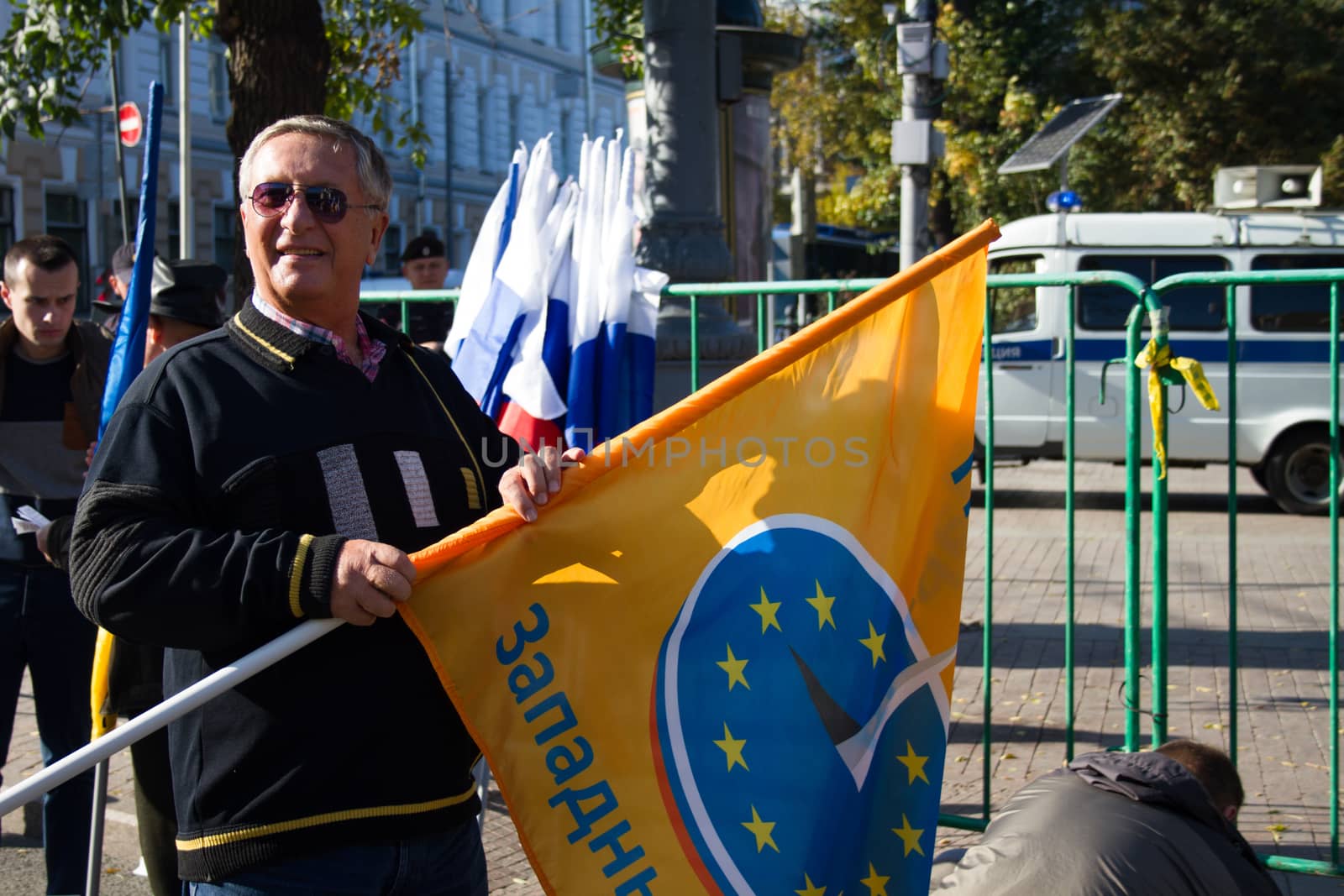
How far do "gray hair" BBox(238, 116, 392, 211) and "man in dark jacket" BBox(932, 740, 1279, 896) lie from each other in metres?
1.96

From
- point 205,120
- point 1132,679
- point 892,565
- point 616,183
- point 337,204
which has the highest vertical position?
point 205,120

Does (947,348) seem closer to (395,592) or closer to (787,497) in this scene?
(787,497)

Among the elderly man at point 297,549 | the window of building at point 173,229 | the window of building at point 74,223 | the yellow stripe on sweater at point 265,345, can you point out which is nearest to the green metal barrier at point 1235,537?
the elderly man at point 297,549

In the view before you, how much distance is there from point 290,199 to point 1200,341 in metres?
11.5

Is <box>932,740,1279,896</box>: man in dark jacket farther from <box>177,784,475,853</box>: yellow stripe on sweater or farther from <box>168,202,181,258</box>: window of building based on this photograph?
<box>168,202,181,258</box>: window of building

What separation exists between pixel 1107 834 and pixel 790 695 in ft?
3.24

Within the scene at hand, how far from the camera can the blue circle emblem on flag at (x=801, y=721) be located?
2398 millimetres

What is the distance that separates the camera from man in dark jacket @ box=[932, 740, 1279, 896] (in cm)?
292

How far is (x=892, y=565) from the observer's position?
8.64ft

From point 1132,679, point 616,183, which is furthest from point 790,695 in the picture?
point 616,183

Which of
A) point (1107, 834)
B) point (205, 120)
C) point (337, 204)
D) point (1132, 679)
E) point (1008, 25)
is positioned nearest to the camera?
point (337, 204)

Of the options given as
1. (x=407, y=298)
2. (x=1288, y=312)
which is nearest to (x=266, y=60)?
(x=407, y=298)

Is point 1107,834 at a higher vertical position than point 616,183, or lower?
lower

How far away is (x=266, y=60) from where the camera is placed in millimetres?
6188
